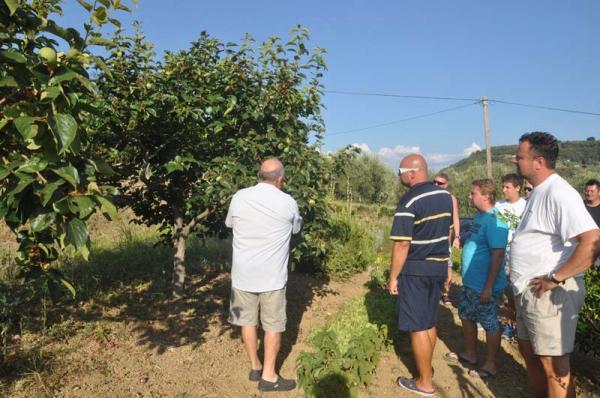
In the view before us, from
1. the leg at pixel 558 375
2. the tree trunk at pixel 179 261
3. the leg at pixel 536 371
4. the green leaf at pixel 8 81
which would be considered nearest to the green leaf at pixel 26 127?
the green leaf at pixel 8 81

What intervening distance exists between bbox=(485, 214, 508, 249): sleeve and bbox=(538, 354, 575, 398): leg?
3.97 ft

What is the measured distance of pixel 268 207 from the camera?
3.31m

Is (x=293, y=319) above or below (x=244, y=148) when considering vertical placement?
below

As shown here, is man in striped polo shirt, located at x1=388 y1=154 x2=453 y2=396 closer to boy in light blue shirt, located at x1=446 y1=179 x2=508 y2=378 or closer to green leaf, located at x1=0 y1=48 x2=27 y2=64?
boy in light blue shirt, located at x1=446 y1=179 x2=508 y2=378

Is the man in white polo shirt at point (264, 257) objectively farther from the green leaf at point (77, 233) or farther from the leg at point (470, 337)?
the green leaf at point (77, 233)

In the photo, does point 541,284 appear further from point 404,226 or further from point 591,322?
point 591,322

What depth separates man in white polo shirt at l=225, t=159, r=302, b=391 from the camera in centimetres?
333

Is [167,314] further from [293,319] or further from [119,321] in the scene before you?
[293,319]

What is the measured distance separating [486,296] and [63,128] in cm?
354

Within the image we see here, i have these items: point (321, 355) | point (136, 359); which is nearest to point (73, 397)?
point (136, 359)

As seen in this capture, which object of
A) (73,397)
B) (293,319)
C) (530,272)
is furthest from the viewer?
(293,319)

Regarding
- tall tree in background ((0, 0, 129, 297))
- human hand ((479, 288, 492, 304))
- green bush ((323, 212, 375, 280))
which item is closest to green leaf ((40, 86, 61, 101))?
tall tree in background ((0, 0, 129, 297))

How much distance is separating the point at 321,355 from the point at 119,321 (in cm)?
232

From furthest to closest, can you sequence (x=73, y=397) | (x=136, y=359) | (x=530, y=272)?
(x=136, y=359)
(x=73, y=397)
(x=530, y=272)
